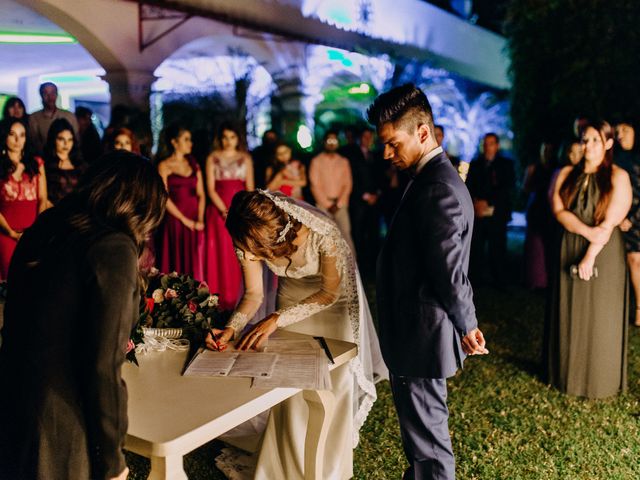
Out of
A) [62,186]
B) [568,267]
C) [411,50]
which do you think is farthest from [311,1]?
[568,267]

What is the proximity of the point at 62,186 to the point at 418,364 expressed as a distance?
4174 mm

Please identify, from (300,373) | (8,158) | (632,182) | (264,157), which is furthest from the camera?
(264,157)

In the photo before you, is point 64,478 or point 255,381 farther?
point 255,381

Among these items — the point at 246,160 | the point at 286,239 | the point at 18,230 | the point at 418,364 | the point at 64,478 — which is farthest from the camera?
the point at 246,160

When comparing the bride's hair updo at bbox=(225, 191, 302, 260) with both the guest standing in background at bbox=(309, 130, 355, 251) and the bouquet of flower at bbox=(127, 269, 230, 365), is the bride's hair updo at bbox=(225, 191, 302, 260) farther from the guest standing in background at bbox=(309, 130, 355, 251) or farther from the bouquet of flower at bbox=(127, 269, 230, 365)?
the guest standing in background at bbox=(309, 130, 355, 251)

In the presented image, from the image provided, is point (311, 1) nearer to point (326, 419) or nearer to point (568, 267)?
point (568, 267)

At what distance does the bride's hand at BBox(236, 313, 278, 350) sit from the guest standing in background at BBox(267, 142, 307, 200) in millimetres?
4622

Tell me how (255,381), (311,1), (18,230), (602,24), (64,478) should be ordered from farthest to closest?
(311,1) → (602,24) → (18,230) → (255,381) → (64,478)

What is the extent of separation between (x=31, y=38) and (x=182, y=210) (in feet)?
19.3

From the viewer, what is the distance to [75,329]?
64.8 inches

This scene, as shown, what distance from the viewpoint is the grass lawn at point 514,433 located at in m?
3.40

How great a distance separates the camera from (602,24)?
9234 millimetres

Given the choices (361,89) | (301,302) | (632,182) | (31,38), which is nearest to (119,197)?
(301,302)

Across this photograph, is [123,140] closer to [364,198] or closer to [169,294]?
[169,294]
